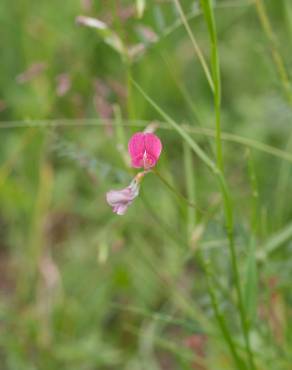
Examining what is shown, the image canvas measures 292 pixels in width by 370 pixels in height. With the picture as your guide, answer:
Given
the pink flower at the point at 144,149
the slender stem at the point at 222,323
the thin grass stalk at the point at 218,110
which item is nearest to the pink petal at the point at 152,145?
the pink flower at the point at 144,149

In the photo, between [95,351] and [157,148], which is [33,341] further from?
[157,148]

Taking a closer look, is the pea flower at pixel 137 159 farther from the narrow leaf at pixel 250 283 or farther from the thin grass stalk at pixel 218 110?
the narrow leaf at pixel 250 283

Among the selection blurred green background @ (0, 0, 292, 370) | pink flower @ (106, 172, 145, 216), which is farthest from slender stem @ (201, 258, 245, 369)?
pink flower @ (106, 172, 145, 216)

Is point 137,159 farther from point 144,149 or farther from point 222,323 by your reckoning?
→ point 222,323

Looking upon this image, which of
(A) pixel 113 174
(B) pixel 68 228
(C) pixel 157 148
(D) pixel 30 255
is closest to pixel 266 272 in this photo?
(A) pixel 113 174

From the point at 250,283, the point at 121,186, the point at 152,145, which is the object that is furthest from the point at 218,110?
the point at 121,186
